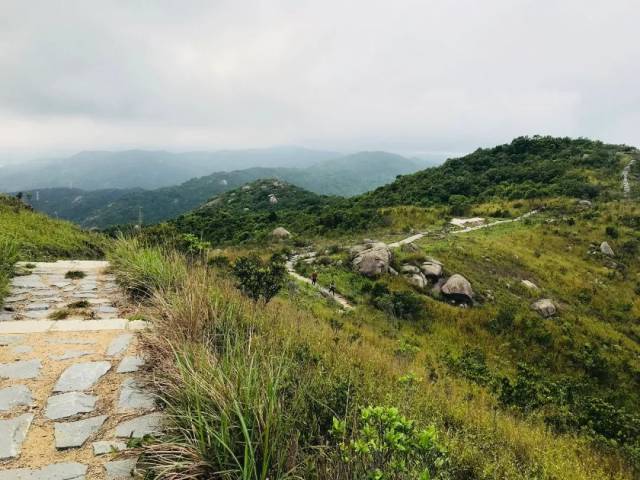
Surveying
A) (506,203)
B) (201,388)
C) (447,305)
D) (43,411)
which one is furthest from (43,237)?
(506,203)

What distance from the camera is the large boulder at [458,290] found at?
A: 14398 mm

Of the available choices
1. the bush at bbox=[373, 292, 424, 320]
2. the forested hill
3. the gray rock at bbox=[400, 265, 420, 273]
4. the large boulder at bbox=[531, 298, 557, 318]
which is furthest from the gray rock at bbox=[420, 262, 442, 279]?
the forested hill

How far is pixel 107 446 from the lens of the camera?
2605 millimetres

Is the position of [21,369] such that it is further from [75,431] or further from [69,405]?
[75,431]

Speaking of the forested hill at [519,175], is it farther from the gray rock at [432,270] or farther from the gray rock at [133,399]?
the gray rock at [133,399]

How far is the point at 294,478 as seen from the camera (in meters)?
2.22

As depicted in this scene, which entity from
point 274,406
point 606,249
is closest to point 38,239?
point 274,406

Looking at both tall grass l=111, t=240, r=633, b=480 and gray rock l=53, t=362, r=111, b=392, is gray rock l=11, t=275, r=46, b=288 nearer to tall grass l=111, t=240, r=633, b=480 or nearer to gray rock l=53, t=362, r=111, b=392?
tall grass l=111, t=240, r=633, b=480

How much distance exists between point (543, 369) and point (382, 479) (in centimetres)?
1175

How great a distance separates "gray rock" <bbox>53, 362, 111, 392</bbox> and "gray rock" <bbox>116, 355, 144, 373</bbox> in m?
0.12

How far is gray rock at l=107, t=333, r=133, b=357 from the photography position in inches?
155

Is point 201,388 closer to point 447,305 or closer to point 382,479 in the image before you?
point 382,479

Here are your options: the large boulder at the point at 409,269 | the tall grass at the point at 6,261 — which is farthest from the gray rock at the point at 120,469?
the large boulder at the point at 409,269

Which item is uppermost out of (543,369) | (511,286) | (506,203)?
(506,203)
